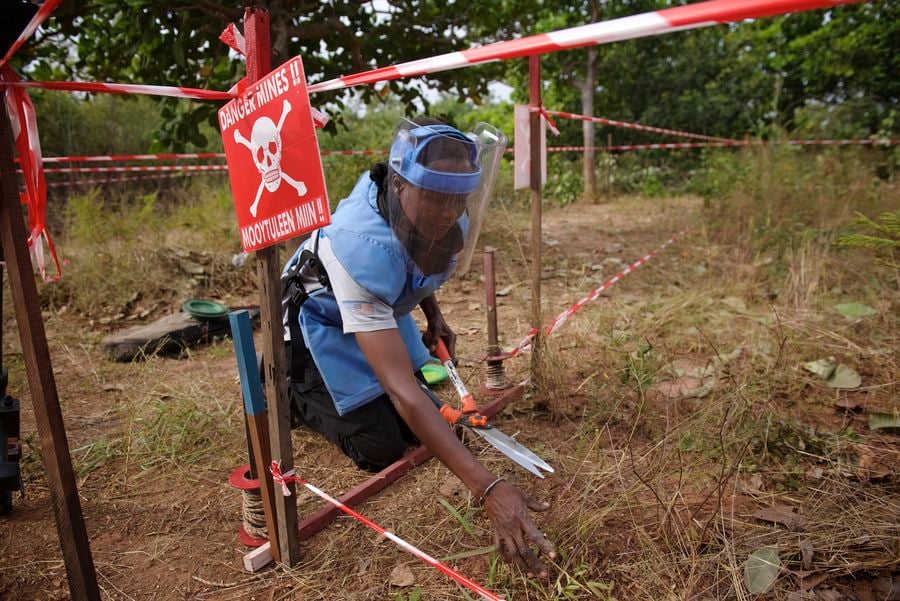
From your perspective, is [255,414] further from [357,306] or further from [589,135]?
[589,135]

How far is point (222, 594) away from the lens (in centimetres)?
181

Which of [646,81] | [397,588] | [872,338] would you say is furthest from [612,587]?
[646,81]

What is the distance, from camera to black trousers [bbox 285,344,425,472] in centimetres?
250

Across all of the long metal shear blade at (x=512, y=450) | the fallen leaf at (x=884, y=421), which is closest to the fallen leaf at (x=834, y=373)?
the fallen leaf at (x=884, y=421)

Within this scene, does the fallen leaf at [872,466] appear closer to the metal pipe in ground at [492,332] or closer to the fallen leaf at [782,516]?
the fallen leaf at [782,516]

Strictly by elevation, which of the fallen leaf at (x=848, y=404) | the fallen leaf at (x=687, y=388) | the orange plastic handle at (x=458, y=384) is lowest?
the fallen leaf at (x=848, y=404)

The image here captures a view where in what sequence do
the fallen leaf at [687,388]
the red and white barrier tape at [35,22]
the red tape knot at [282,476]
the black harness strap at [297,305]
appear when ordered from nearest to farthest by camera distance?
1. the red and white barrier tape at [35,22]
2. the red tape knot at [282,476]
3. the black harness strap at [297,305]
4. the fallen leaf at [687,388]

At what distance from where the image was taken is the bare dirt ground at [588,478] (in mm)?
1727

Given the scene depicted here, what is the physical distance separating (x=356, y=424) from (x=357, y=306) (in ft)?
2.64

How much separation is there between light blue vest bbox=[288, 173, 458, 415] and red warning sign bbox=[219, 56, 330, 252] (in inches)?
15.9

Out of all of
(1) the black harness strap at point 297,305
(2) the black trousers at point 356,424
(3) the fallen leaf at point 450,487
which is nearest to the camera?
(3) the fallen leaf at point 450,487

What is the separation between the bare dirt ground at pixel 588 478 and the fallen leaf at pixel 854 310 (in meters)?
0.08

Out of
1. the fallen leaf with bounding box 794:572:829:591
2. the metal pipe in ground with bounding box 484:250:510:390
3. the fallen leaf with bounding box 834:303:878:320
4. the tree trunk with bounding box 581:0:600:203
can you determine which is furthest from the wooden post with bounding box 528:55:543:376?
the tree trunk with bounding box 581:0:600:203

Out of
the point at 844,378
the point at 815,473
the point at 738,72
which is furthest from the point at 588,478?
the point at 738,72
